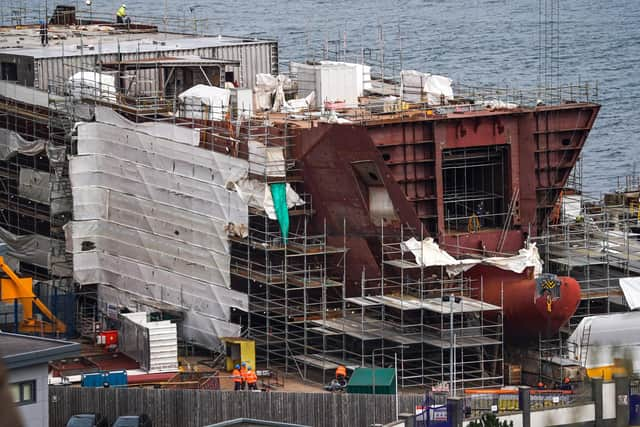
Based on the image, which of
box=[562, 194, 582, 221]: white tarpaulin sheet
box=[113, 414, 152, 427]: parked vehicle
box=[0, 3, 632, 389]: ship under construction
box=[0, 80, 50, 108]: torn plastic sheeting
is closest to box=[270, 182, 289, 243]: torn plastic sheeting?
box=[0, 3, 632, 389]: ship under construction

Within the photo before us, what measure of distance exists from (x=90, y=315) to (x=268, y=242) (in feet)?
33.5

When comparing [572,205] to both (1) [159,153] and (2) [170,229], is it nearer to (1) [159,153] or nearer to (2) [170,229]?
(2) [170,229]

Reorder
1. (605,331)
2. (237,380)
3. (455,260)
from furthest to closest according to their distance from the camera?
1. (605,331)
2. (455,260)
3. (237,380)

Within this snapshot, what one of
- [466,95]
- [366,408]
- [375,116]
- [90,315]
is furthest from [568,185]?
[366,408]

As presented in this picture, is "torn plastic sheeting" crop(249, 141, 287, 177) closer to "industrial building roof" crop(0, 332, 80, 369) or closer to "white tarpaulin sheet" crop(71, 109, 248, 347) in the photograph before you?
"white tarpaulin sheet" crop(71, 109, 248, 347)

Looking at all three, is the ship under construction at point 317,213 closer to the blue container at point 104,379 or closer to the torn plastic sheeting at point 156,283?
the torn plastic sheeting at point 156,283

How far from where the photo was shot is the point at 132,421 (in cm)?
5722

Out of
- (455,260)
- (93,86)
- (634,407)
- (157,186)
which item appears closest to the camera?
(634,407)

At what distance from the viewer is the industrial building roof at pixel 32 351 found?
49625mm

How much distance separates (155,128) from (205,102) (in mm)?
1699

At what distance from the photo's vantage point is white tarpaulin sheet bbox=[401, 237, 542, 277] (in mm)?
64188

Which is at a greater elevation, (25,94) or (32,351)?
(25,94)

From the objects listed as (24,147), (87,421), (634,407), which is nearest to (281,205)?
(87,421)

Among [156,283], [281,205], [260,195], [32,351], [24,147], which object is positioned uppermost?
[24,147]
